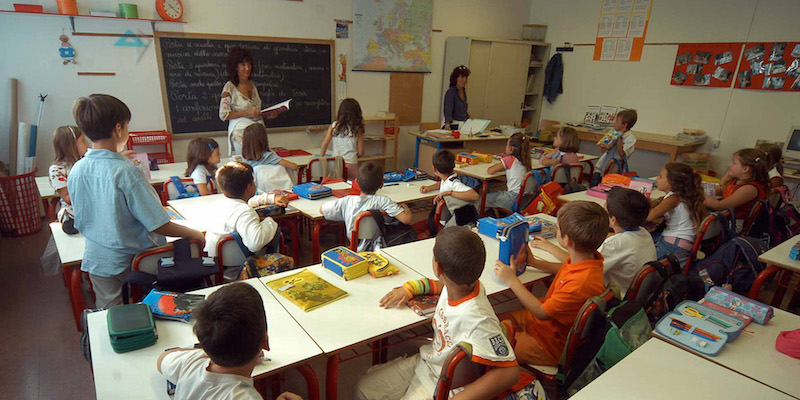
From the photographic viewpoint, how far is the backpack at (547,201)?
3.70m

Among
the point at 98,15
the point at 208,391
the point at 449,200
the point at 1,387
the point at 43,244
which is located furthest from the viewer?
the point at 98,15

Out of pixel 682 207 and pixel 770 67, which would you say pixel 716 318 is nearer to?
pixel 682 207

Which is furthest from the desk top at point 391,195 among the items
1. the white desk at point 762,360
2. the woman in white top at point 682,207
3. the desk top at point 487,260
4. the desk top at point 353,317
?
the white desk at point 762,360

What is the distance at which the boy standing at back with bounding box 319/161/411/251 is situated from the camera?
285 centimetres

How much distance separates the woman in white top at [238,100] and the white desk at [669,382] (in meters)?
3.92

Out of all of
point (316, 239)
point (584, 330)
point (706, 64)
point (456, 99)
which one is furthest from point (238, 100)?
point (706, 64)

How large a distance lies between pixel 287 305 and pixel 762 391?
5.67 feet

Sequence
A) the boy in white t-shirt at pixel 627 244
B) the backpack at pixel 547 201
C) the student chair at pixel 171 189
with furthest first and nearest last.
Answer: the backpack at pixel 547 201 → the student chair at pixel 171 189 → the boy in white t-shirt at pixel 627 244

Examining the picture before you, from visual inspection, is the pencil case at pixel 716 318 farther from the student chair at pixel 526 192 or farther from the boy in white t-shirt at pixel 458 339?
the student chair at pixel 526 192

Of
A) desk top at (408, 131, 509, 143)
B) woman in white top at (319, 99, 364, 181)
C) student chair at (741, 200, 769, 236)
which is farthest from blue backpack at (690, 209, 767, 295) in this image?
desk top at (408, 131, 509, 143)

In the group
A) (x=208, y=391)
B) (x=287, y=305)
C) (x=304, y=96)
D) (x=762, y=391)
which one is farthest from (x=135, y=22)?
(x=762, y=391)

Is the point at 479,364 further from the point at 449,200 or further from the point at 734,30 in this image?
the point at 734,30

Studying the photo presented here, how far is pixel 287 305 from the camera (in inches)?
69.4

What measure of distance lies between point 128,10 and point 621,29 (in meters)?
6.90
